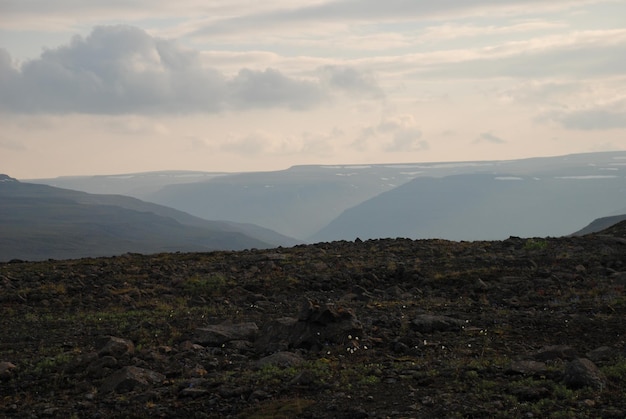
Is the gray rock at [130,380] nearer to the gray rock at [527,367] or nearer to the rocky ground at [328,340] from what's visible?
the rocky ground at [328,340]

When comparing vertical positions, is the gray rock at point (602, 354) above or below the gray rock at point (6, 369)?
above

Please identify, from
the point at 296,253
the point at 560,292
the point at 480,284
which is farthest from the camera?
the point at 296,253

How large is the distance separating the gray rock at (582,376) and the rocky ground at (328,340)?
3 centimetres

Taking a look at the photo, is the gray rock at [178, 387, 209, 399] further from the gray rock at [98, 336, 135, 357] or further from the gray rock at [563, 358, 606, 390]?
the gray rock at [563, 358, 606, 390]

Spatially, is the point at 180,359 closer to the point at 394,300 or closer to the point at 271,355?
the point at 271,355

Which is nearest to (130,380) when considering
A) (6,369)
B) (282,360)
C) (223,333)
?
(282,360)

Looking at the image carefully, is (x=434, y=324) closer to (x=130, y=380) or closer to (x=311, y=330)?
(x=311, y=330)

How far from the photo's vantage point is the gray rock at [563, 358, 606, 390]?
14.6 meters

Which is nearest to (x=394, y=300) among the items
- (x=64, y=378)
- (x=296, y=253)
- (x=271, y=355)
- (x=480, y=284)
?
(x=480, y=284)

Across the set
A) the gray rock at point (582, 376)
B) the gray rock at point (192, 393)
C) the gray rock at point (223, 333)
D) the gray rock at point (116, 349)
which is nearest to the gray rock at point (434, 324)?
the gray rock at point (223, 333)

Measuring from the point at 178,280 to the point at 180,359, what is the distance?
48.7 feet

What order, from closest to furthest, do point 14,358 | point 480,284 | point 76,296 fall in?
point 14,358 < point 480,284 < point 76,296

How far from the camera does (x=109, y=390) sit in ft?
54.7

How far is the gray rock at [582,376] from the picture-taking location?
47.8 feet
